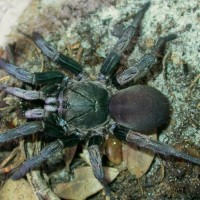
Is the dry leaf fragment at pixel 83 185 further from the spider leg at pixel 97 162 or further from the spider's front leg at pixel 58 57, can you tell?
the spider's front leg at pixel 58 57

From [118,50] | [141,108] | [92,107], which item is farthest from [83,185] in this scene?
[118,50]

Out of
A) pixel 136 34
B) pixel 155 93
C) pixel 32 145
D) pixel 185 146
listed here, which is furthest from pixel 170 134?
pixel 32 145

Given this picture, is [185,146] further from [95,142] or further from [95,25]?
[95,25]

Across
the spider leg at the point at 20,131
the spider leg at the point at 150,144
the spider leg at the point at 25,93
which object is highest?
the spider leg at the point at 25,93

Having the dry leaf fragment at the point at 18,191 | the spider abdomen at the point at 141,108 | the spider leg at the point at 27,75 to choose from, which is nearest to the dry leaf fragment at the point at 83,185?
the dry leaf fragment at the point at 18,191

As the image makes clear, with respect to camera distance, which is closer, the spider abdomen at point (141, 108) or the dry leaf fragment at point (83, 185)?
the spider abdomen at point (141, 108)

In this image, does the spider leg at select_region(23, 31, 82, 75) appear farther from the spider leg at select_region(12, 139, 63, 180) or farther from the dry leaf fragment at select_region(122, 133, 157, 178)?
the dry leaf fragment at select_region(122, 133, 157, 178)
